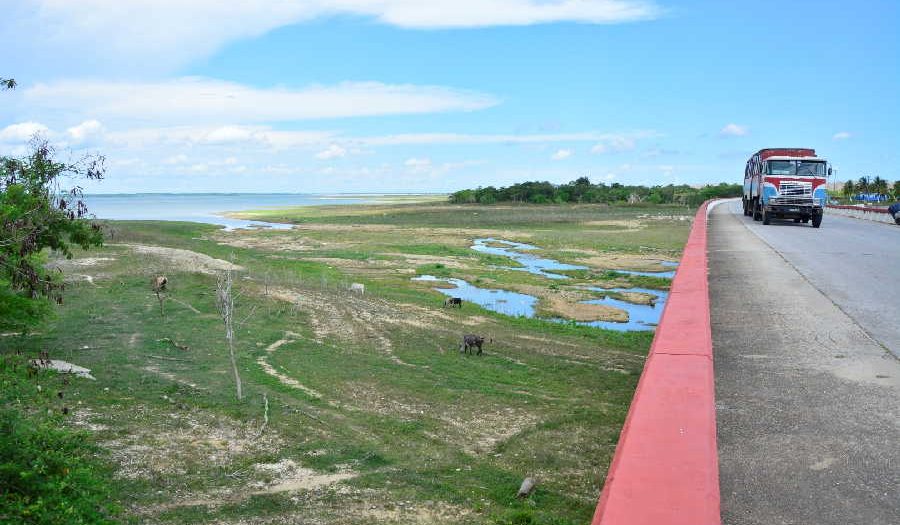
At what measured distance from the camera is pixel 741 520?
3.15 m

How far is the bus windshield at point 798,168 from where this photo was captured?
98.9ft

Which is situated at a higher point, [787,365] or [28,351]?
[787,365]

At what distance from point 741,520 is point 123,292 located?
20325mm

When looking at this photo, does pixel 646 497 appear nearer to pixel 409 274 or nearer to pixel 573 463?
pixel 573 463

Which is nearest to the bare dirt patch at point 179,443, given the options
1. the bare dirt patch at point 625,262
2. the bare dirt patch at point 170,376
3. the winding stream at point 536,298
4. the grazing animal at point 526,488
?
the bare dirt patch at point 170,376

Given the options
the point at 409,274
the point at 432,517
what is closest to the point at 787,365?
the point at 432,517

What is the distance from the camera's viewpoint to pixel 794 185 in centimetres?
3009

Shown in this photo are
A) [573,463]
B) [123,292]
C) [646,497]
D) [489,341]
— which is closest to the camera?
[646,497]

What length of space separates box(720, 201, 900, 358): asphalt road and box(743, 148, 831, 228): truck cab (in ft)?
15.0

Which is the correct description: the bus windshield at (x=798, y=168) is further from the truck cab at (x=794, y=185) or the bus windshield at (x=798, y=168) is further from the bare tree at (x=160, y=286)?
the bare tree at (x=160, y=286)

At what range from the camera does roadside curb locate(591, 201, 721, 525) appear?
2.72 metres

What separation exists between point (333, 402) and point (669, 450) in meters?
8.26

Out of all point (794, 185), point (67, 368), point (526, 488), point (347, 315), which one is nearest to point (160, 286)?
point (347, 315)

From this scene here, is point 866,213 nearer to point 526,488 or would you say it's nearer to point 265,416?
point 265,416
